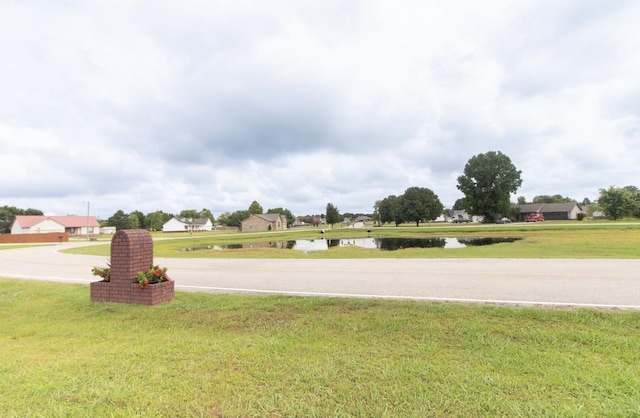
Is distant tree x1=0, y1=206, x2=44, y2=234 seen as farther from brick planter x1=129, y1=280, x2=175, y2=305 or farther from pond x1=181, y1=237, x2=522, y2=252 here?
brick planter x1=129, y1=280, x2=175, y2=305

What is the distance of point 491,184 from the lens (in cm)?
6209

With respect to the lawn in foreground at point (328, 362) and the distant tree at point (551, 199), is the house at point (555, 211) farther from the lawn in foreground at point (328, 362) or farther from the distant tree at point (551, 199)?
the lawn in foreground at point (328, 362)

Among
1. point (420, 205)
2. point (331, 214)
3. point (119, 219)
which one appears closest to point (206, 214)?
point (119, 219)

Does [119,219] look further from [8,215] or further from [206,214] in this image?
[206,214]

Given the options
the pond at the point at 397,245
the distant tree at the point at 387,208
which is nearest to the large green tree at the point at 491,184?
the distant tree at the point at 387,208

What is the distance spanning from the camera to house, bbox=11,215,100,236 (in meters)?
72.2

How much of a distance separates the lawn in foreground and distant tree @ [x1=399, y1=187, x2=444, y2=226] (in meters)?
70.6

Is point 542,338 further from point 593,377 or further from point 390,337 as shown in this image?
point 390,337

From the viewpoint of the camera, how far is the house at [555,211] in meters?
82.8

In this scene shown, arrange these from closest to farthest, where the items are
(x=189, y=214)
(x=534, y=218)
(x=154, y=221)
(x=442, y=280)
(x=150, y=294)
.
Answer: (x=150, y=294) → (x=442, y=280) → (x=534, y=218) → (x=154, y=221) → (x=189, y=214)

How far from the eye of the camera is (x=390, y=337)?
414 centimetres

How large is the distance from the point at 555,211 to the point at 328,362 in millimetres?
102230

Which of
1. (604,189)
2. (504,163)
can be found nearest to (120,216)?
(504,163)

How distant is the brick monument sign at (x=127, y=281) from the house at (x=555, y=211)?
97.8 meters
